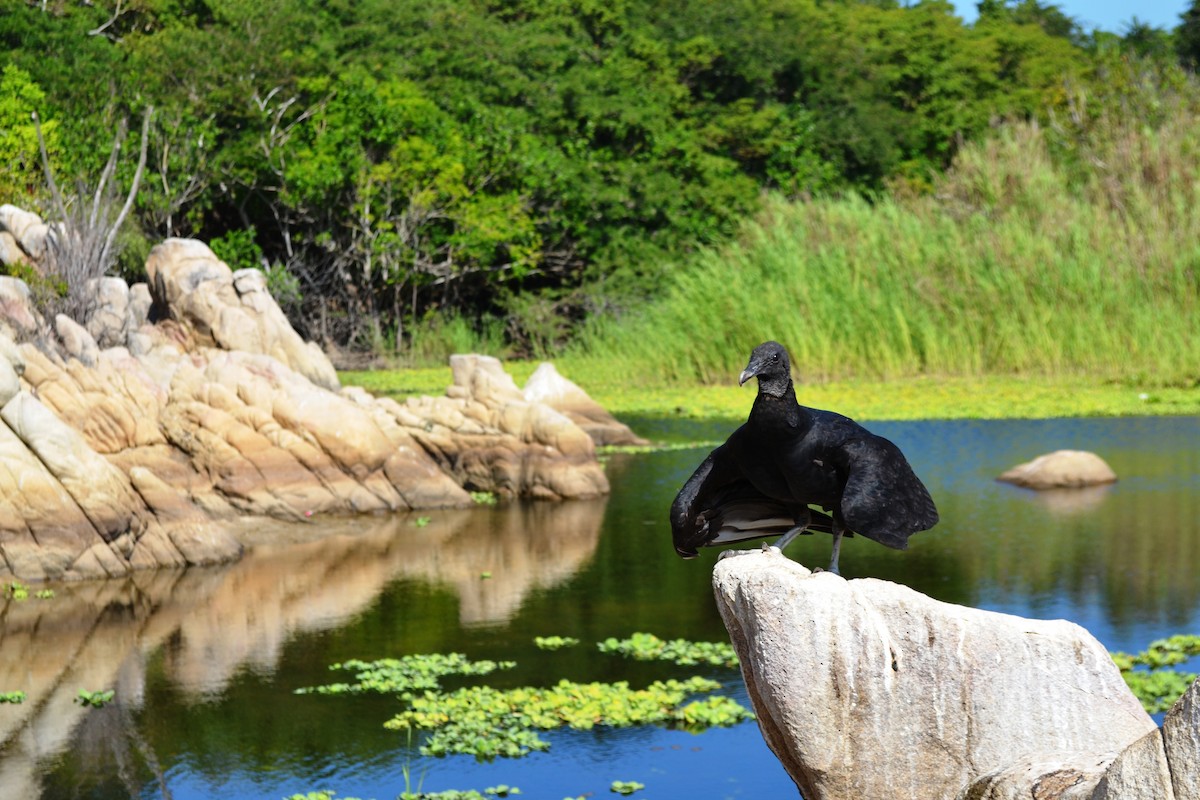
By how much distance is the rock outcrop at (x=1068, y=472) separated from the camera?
51.3 ft

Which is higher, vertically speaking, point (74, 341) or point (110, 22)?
point (110, 22)

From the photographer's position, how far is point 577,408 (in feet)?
63.4

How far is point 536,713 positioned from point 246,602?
12.0 ft

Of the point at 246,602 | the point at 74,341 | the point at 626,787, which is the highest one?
the point at 74,341

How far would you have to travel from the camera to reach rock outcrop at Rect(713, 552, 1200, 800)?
4.82 metres

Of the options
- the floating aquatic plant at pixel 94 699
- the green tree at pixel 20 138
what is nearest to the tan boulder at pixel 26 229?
the green tree at pixel 20 138

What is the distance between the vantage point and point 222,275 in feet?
65.0

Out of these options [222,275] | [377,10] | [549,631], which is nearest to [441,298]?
[377,10]

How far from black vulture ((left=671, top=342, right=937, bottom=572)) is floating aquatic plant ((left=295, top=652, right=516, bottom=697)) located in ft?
14.8

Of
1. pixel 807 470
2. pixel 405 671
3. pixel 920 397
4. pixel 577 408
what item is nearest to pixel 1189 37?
pixel 920 397

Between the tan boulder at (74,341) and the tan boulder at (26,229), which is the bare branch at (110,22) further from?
the tan boulder at (74,341)

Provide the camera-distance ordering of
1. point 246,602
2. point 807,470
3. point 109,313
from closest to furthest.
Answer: point 807,470 → point 246,602 → point 109,313

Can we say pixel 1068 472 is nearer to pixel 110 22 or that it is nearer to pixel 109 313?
pixel 109 313

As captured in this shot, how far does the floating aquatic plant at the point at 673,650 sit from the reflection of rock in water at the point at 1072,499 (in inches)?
213
